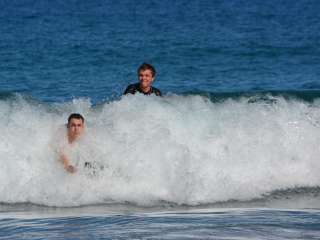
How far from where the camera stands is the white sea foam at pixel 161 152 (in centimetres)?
1127

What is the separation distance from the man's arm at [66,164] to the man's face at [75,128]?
0.22 m

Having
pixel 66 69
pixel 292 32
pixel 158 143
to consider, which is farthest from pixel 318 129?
pixel 292 32

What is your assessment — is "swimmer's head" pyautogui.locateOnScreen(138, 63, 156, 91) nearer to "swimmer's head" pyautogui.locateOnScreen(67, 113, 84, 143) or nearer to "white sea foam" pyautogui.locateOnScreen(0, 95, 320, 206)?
"white sea foam" pyautogui.locateOnScreen(0, 95, 320, 206)

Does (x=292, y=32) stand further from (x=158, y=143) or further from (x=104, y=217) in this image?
(x=104, y=217)

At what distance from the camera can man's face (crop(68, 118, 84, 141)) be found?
11.1m

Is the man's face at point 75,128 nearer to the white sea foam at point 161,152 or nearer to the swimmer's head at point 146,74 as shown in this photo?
the white sea foam at point 161,152

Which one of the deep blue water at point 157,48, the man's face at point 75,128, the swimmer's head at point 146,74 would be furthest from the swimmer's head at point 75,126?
the deep blue water at point 157,48

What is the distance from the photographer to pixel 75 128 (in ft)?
36.5

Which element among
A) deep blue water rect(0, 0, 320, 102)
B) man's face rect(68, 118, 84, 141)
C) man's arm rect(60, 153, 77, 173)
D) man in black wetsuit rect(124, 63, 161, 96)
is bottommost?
man's arm rect(60, 153, 77, 173)

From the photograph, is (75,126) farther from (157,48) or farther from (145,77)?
(157,48)

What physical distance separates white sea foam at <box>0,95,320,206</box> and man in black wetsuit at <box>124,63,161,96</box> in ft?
0.31

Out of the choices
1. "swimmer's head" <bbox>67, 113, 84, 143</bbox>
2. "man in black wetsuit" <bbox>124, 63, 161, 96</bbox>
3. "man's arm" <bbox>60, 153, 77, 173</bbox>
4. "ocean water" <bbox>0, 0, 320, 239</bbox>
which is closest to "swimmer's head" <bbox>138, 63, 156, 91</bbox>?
"man in black wetsuit" <bbox>124, 63, 161, 96</bbox>

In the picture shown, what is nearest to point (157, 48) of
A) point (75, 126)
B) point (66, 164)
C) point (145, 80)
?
point (145, 80)

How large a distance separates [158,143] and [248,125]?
142 centimetres
